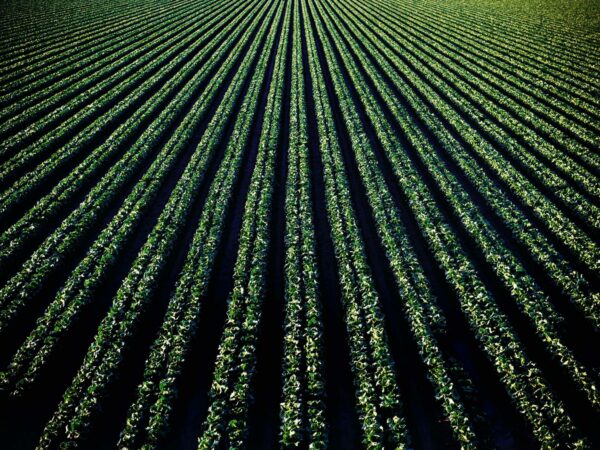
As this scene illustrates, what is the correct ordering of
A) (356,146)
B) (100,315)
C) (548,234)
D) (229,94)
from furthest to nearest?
(229,94) → (356,146) → (548,234) → (100,315)

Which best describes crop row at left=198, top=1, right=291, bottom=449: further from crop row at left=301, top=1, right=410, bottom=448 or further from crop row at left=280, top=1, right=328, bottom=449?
crop row at left=301, top=1, right=410, bottom=448

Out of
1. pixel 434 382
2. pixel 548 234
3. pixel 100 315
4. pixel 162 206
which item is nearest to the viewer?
pixel 434 382

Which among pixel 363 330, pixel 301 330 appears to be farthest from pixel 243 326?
pixel 363 330

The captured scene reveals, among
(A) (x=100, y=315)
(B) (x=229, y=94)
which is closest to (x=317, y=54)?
(B) (x=229, y=94)

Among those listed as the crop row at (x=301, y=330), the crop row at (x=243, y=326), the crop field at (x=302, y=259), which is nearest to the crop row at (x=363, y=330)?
the crop field at (x=302, y=259)

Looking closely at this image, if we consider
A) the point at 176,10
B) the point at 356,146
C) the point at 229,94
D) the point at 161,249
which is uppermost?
the point at 176,10

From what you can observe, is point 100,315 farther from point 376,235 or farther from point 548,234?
point 548,234

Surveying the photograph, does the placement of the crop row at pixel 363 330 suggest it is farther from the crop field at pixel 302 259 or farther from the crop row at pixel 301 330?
the crop row at pixel 301 330

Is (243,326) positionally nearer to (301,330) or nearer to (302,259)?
(301,330)
